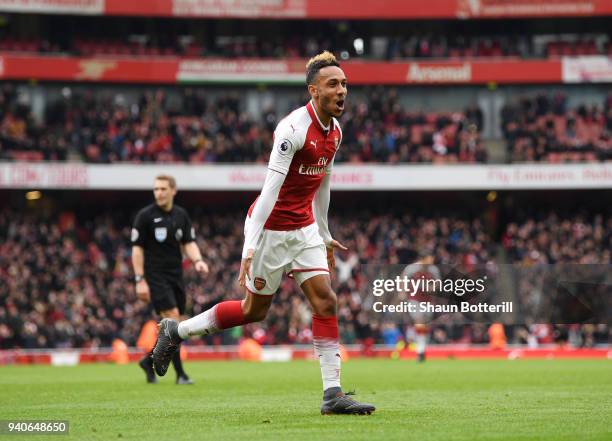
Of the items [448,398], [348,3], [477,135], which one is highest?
[348,3]

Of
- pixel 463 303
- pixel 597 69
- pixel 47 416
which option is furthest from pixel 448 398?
pixel 597 69

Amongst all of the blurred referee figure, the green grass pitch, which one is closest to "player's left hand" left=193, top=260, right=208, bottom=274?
the blurred referee figure

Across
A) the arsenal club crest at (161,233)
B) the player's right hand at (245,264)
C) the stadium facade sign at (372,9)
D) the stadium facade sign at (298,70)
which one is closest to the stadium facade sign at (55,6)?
the stadium facade sign at (372,9)

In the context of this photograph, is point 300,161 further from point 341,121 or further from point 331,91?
point 341,121

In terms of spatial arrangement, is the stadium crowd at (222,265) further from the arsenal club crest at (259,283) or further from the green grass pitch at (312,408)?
the arsenal club crest at (259,283)

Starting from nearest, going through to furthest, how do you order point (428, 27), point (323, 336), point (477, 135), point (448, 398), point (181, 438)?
point (181, 438)
point (323, 336)
point (448, 398)
point (477, 135)
point (428, 27)

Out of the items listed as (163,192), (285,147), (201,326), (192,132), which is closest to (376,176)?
(192,132)

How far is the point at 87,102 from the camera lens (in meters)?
39.6

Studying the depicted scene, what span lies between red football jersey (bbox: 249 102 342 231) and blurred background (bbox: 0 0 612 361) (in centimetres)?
2415

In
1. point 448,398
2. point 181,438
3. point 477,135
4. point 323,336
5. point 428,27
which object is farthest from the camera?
point 428,27

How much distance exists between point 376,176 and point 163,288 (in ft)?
81.5

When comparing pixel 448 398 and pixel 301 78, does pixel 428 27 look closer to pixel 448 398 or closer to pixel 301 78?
pixel 301 78

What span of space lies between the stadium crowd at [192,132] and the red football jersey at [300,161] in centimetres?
2908

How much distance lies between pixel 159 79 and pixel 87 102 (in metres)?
2.80
